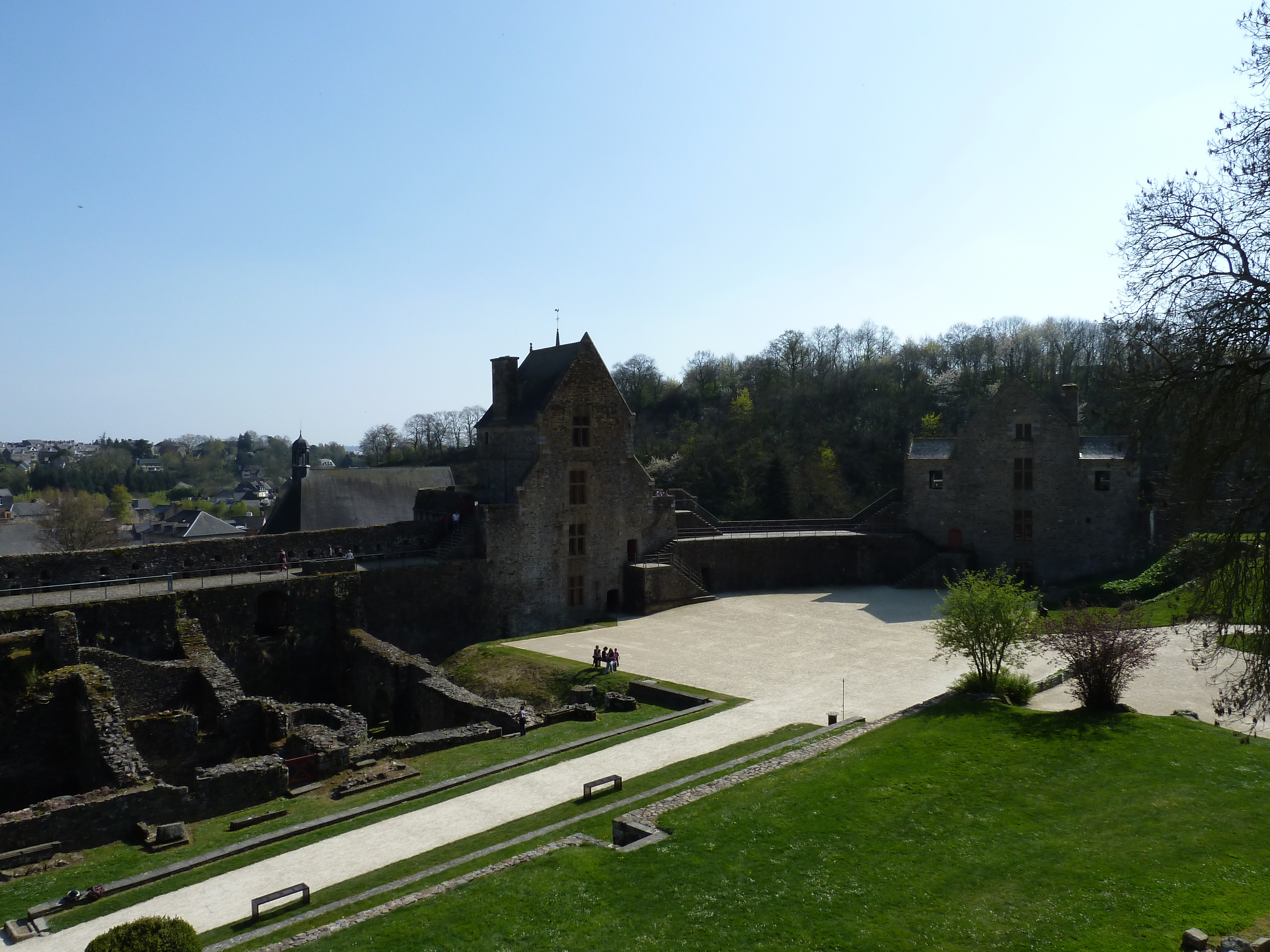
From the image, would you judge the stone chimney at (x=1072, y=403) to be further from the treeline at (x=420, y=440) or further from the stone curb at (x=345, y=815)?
the treeline at (x=420, y=440)

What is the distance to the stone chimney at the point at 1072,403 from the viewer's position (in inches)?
1443

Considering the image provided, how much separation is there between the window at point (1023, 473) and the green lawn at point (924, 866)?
2310 centimetres

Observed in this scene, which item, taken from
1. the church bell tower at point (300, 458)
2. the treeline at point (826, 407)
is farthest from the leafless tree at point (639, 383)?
the church bell tower at point (300, 458)

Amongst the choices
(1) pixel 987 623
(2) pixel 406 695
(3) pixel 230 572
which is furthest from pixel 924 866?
(3) pixel 230 572

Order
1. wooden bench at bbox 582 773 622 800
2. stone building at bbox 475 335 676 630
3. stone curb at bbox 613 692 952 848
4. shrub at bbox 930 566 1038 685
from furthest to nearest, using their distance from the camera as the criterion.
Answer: stone building at bbox 475 335 676 630 < shrub at bbox 930 566 1038 685 < wooden bench at bbox 582 773 622 800 < stone curb at bbox 613 692 952 848

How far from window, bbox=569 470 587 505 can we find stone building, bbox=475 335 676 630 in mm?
39

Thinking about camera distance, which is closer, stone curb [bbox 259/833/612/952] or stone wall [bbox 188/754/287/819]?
stone curb [bbox 259/833/612/952]

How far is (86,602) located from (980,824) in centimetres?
2139

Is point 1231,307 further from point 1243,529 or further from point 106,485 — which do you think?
point 106,485

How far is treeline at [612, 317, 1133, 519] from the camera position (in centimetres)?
5703

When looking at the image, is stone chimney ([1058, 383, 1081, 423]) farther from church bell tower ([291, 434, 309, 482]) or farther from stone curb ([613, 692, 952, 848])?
church bell tower ([291, 434, 309, 482])

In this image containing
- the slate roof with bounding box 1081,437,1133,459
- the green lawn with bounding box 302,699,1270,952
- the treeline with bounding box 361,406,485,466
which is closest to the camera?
the green lawn with bounding box 302,699,1270,952

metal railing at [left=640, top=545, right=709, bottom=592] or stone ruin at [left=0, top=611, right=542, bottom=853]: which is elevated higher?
metal railing at [left=640, top=545, right=709, bottom=592]

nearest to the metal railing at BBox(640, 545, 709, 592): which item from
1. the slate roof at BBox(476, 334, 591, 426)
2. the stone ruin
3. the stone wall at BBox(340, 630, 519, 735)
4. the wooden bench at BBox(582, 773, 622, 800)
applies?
the slate roof at BBox(476, 334, 591, 426)
